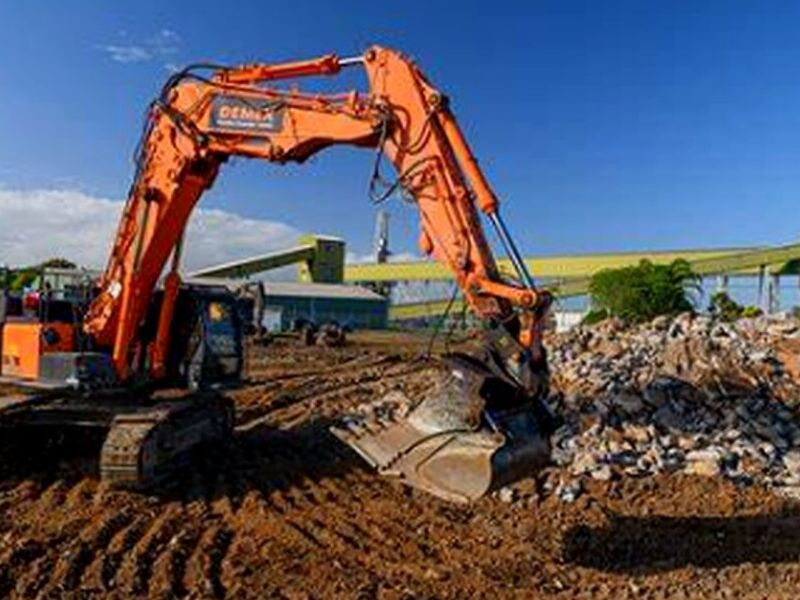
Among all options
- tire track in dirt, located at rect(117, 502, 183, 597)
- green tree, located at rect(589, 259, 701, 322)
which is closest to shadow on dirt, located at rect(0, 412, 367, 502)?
tire track in dirt, located at rect(117, 502, 183, 597)

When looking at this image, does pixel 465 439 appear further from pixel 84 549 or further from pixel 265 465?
pixel 265 465

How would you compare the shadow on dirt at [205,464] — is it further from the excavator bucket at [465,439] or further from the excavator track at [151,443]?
the excavator bucket at [465,439]

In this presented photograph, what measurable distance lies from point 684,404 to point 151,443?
7.76m

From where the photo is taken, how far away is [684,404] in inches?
547

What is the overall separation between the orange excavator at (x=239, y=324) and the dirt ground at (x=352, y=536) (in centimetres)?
65

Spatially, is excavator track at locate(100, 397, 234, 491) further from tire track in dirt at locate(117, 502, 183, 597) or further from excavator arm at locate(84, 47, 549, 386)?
excavator arm at locate(84, 47, 549, 386)

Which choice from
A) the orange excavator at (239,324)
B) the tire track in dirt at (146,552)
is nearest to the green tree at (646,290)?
the orange excavator at (239,324)

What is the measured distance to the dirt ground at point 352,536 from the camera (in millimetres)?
7113

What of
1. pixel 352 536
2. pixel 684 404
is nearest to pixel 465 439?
pixel 352 536

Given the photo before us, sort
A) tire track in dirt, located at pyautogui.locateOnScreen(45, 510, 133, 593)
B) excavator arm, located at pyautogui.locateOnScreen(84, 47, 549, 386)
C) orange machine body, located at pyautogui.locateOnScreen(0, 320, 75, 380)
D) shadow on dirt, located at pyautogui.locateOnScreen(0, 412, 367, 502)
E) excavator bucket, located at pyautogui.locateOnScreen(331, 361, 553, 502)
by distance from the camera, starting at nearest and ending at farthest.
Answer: tire track in dirt, located at pyautogui.locateOnScreen(45, 510, 133, 593) → excavator bucket, located at pyautogui.locateOnScreen(331, 361, 553, 502) → excavator arm, located at pyautogui.locateOnScreen(84, 47, 549, 386) → shadow on dirt, located at pyautogui.locateOnScreen(0, 412, 367, 502) → orange machine body, located at pyautogui.locateOnScreen(0, 320, 75, 380)

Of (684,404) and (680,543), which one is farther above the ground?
Answer: (684,404)

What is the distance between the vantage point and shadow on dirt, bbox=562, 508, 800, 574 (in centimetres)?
839

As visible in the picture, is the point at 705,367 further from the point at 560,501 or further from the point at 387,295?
the point at 387,295

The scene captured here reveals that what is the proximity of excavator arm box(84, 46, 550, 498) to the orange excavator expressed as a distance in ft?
0.04
